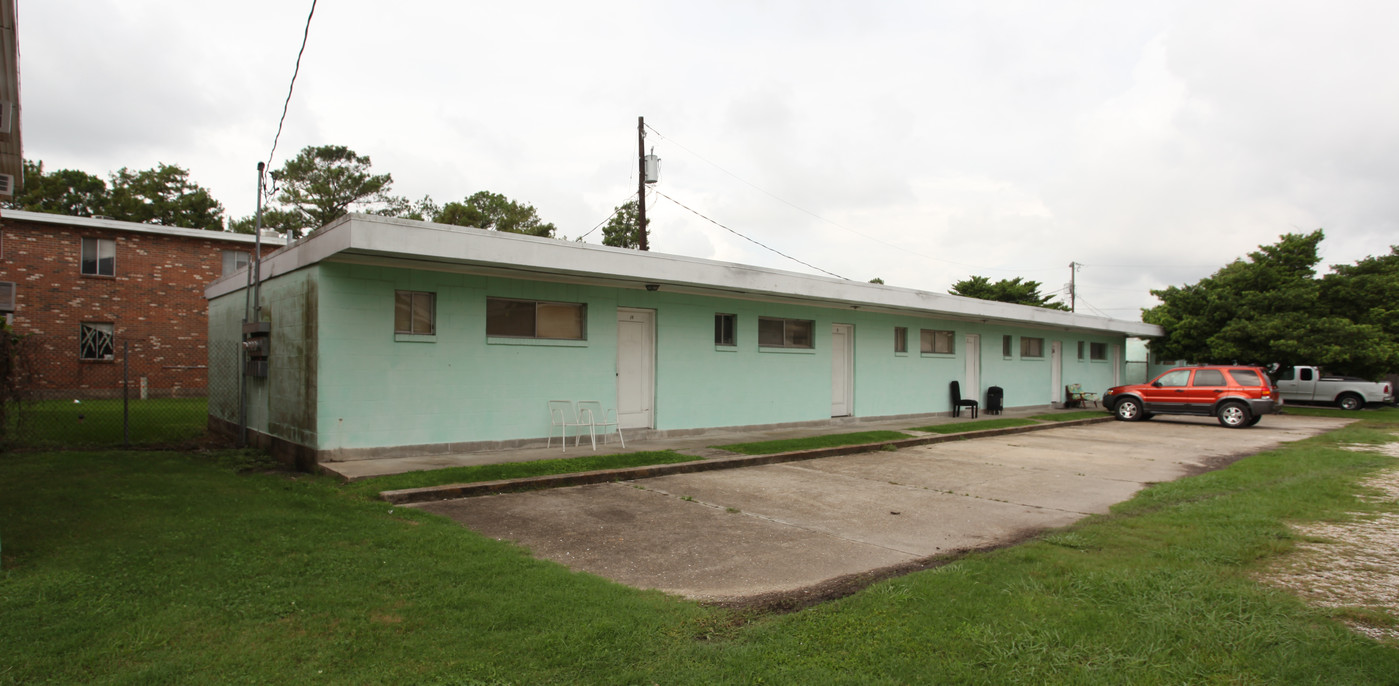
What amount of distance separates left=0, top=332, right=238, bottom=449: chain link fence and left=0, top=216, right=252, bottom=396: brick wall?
1.7 inches

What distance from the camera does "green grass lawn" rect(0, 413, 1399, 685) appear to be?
341 centimetres

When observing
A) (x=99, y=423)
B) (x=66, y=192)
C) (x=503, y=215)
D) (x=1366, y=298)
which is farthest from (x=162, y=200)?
(x=1366, y=298)

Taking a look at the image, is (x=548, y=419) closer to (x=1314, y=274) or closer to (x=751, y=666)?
(x=751, y=666)

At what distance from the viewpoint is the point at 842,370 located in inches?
678

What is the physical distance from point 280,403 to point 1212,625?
11.5m

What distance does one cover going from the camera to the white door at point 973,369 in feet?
68.8

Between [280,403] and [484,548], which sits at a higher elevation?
[280,403]

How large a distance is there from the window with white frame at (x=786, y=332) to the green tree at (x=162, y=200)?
3501cm

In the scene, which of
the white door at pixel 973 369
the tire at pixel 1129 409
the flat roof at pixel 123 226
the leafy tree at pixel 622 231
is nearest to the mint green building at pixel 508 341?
the white door at pixel 973 369

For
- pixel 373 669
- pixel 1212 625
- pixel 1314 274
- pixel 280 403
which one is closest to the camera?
pixel 373 669

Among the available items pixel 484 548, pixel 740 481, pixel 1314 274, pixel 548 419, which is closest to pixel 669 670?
pixel 484 548

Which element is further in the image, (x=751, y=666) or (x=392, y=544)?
(x=392, y=544)

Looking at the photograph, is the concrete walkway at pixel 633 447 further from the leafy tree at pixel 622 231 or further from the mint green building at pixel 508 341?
the leafy tree at pixel 622 231

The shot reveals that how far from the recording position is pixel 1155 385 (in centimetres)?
2014
